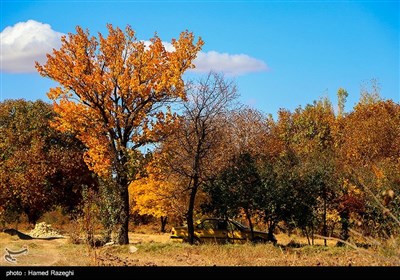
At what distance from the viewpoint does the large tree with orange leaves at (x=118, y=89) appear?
2438 centimetres

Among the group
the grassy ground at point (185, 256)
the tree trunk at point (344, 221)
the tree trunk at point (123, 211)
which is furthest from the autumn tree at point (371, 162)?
the tree trunk at point (123, 211)

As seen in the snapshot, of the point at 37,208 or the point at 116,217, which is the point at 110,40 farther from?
the point at 37,208

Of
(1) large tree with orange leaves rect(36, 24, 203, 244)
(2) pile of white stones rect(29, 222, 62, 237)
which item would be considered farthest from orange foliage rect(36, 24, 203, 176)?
(2) pile of white stones rect(29, 222, 62, 237)

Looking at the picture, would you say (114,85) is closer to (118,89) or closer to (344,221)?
(118,89)

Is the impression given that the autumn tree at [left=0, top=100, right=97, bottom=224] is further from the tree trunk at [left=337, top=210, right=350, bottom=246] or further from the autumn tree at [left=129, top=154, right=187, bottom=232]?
the tree trunk at [left=337, top=210, right=350, bottom=246]

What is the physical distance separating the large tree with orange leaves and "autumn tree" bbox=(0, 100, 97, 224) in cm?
1091

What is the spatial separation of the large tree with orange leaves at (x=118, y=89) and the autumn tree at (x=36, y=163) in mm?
10913

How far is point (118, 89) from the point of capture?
81.1 ft

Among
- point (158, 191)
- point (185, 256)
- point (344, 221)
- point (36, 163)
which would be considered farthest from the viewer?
point (36, 163)

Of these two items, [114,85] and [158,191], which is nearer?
[114,85]

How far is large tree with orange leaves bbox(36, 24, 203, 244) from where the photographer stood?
80.0 feet

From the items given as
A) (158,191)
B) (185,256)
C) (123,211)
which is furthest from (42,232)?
(185,256)

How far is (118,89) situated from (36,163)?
14.8m
